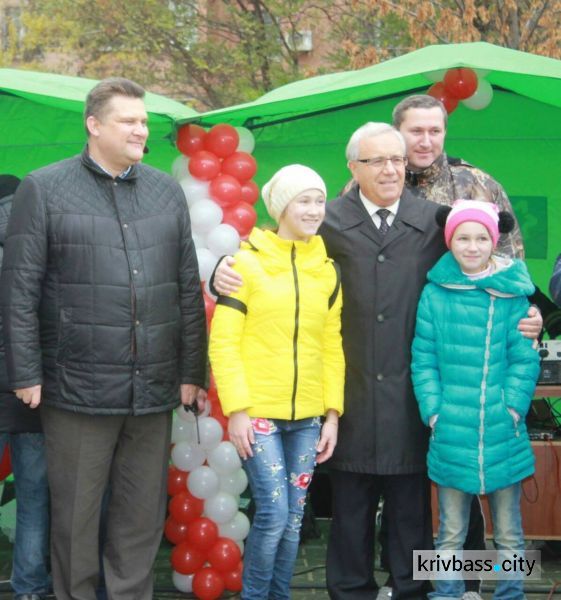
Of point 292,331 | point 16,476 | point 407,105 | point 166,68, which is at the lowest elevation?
point 16,476

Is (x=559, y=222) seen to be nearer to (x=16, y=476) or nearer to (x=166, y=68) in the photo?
(x=16, y=476)

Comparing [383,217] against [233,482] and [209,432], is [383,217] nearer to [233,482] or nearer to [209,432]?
[209,432]

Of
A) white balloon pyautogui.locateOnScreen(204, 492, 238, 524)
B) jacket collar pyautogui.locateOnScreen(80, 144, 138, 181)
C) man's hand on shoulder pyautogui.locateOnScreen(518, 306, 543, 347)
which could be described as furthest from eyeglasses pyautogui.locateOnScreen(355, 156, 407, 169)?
white balloon pyautogui.locateOnScreen(204, 492, 238, 524)

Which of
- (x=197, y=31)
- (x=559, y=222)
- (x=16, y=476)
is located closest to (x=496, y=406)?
(x=16, y=476)

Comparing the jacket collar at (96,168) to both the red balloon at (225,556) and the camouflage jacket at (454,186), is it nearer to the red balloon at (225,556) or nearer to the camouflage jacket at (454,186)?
the camouflage jacket at (454,186)

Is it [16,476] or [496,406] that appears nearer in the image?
[496,406]

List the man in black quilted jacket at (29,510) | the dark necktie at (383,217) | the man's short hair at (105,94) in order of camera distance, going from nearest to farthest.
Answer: the man's short hair at (105,94), the dark necktie at (383,217), the man in black quilted jacket at (29,510)

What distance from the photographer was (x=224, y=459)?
16.2 ft

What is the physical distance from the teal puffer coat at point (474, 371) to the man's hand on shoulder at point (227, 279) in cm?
71

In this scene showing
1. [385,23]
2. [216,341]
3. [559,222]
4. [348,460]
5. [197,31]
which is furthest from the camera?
[197,31]

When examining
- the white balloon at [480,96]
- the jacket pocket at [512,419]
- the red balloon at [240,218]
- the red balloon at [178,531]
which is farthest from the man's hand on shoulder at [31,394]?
the white balloon at [480,96]

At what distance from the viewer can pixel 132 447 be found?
4.16 metres

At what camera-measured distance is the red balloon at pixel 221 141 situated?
5.01 m

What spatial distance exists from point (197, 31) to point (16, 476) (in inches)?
547
